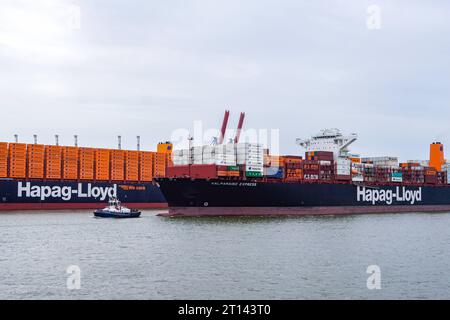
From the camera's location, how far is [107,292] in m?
17.0

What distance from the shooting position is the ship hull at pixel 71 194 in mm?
60031

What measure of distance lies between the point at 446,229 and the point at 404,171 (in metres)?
27.7

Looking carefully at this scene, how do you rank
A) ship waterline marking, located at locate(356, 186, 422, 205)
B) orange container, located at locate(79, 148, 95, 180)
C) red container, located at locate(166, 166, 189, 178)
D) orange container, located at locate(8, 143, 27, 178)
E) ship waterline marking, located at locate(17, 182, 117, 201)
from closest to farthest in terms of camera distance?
red container, located at locate(166, 166, 189, 178) < ship waterline marking, located at locate(356, 186, 422, 205) < ship waterline marking, located at locate(17, 182, 117, 201) < orange container, located at locate(8, 143, 27, 178) < orange container, located at locate(79, 148, 95, 180)

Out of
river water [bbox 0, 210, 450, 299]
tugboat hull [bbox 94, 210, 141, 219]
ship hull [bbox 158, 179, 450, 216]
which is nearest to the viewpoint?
river water [bbox 0, 210, 450, 299]

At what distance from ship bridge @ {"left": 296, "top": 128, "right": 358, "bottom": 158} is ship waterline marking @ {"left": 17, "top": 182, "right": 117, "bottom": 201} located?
26722 mm

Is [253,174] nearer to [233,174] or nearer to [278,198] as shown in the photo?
[233,174]

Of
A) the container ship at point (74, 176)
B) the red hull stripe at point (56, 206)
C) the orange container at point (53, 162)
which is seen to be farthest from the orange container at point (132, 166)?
the orange container at point (53, 162)

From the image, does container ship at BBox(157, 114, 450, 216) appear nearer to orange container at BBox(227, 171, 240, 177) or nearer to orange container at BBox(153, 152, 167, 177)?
orange container at BBox(227, 171, 240, 177)

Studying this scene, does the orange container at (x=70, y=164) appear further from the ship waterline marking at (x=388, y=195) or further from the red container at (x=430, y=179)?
the red container at (x=430, y=179)

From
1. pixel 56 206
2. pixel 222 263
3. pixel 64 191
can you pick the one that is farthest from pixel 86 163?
pixel 222 263

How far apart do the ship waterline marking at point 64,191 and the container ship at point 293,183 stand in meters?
19.3

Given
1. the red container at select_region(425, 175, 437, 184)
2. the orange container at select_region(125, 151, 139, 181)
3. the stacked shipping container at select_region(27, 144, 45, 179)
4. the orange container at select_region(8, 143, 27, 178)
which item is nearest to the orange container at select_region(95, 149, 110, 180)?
the orange container at select_region(125, 151, 139, 181)

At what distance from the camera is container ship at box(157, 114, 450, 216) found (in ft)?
151
